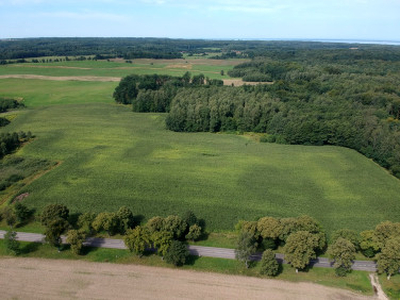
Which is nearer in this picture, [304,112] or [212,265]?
[212,265]

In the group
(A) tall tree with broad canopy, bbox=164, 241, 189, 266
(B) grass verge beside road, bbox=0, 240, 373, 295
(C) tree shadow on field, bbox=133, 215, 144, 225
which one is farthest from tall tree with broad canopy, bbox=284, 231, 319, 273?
(C) tree shadow on field, bbox=133, 215, 144, 225

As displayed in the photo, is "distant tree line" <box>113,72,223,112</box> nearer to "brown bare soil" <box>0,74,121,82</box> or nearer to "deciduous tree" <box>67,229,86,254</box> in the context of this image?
"brown bare soil" <box>0,74,121,82</box>

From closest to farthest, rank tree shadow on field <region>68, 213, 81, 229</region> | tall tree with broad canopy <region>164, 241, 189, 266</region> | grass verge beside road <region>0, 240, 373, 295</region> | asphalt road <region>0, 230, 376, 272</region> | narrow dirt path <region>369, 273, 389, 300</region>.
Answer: narrow dirt path <region>369, 273, 389, 300</region> → grass verge beside road <region>0, 240, 373, 295</region> → tall tree with broad canopy <region>164, 241, 189, 266</region> → asphalt road <region>0, 230, 376, 272</region> → tree shadow on field <region>68, 213, 81, 229</region>

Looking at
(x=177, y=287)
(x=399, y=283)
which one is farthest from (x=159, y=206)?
(x=399, y=283)

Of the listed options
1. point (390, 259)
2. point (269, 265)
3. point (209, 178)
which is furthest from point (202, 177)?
point (390, 259)

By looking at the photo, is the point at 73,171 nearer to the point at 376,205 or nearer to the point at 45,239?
the point at 45,239

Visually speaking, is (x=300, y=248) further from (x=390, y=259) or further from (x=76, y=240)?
(x=76, y=240)
